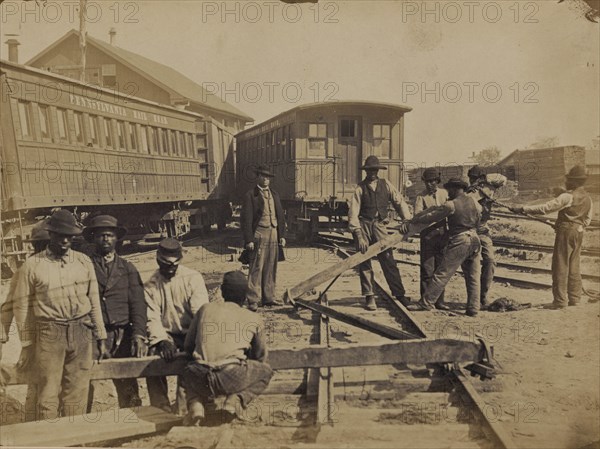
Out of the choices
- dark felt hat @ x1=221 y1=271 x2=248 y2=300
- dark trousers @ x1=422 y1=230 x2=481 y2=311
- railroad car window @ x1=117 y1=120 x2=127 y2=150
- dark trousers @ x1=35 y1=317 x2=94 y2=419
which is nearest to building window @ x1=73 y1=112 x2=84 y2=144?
railroad car window @ x1=117 y1=120 x2=127 y2=150

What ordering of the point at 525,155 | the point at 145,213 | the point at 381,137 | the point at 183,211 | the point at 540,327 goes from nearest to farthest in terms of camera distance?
the point at 540,327 < the point at 145,213 < the point at 381,137 < the point at 183,211 < the point at 525,155

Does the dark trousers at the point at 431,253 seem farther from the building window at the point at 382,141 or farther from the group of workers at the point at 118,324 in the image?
the building window at the point at 382,141

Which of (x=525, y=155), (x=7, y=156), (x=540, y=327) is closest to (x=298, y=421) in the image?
(x=540, y=327)

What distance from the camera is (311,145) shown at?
1354 cm

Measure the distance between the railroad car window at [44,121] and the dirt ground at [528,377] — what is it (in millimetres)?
3283

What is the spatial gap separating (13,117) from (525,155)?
21965mm

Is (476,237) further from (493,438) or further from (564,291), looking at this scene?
(493,438)

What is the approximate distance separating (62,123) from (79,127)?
20.1 inches

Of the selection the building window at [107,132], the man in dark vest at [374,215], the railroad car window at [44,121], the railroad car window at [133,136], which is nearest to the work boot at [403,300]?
the man in dark vest at [374,215]

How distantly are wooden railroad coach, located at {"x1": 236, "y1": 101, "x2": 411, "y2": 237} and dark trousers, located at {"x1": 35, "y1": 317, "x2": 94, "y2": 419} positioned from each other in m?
9.92

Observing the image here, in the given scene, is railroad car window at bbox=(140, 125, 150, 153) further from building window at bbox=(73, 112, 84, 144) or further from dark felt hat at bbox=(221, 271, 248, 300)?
dark felt hat at bbox=(221, 271, 248, 300)

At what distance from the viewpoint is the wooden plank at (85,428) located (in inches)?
130

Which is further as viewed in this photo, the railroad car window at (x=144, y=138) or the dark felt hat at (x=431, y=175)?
the railroad car window at (x=144, y=138)

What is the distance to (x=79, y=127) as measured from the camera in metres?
10.0
